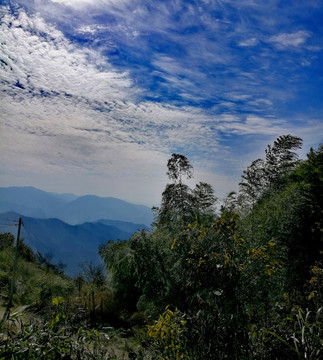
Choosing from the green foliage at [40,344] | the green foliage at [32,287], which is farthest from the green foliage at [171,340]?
the green foliage at [32,287]

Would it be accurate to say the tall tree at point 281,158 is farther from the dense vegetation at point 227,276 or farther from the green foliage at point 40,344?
the green foliage at point 40,344

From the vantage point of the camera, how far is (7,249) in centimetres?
1638

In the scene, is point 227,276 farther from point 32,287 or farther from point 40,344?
point 32,287

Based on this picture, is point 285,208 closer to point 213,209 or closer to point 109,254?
point 213,209

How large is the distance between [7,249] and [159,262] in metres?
14.6

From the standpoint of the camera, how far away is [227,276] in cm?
237

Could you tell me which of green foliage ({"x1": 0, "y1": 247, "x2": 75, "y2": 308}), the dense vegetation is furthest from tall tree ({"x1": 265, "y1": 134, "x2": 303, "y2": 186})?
green foliage ({"x1": 0, "y1": 247, "x2": 75, "y2": 308})

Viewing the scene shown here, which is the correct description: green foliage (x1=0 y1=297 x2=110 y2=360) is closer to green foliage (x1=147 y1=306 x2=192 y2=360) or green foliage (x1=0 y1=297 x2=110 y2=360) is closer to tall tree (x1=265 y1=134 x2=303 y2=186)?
green foliage (x1=147 y1=306 x2=192 y2=360)

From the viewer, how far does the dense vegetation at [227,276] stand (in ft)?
6.07

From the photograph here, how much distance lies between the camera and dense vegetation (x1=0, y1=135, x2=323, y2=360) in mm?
1849

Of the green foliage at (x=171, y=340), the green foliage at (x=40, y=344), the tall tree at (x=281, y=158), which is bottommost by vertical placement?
the green foliage at (x=171, y=340)

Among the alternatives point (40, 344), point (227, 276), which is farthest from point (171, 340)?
point (40, 344)

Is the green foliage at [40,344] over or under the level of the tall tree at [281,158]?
under

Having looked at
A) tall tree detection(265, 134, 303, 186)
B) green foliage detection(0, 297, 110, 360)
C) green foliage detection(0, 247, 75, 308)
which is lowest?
green foliage detection(0, 247, 75, 308)
